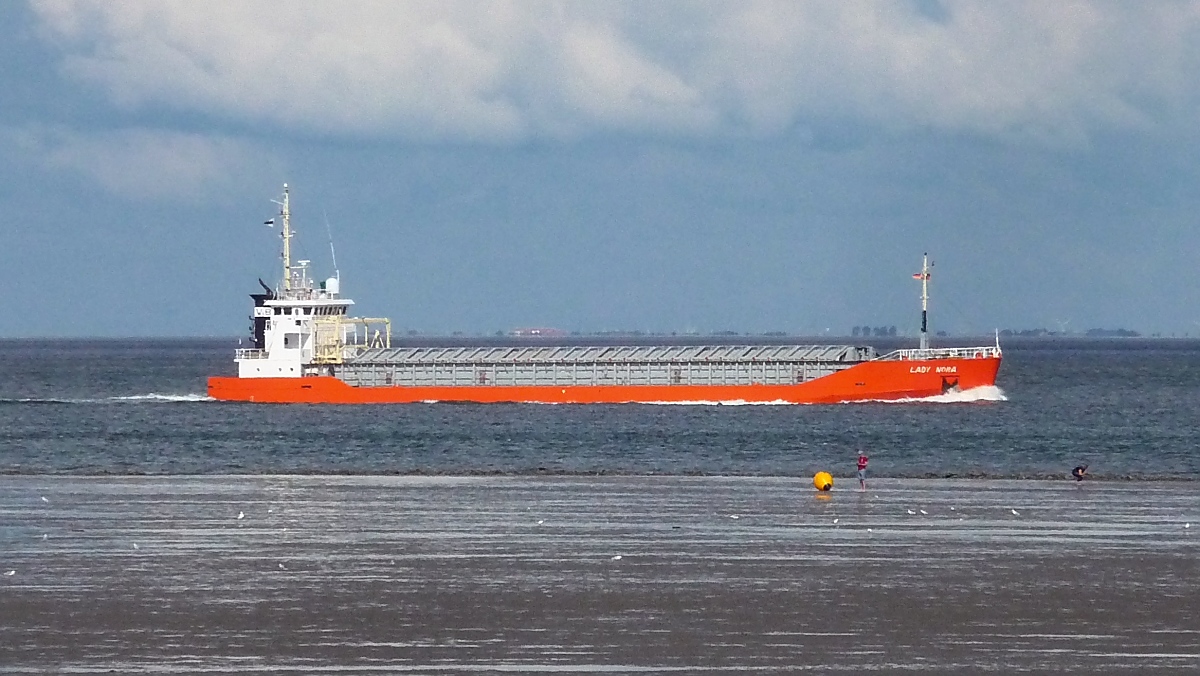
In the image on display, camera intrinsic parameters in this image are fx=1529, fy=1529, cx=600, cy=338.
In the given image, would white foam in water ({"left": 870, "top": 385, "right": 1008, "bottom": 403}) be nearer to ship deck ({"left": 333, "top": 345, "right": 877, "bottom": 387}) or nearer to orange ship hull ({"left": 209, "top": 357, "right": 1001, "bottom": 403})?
orange ship hull ({"left": 209, "top": 357, "right": 1001, "bottom": 403})

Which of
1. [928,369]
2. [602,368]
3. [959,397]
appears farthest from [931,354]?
[602,368]

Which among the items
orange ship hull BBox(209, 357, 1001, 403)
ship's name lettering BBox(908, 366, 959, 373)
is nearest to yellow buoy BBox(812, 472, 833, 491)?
orange ship hull BBox(209, 357, 1001, 403)

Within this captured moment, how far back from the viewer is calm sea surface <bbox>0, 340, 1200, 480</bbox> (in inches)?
1852

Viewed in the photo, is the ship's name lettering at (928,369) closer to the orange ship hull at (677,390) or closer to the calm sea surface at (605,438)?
the orange ship hull at (677,390)

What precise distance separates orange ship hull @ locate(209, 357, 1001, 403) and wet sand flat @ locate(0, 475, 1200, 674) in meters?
34.8

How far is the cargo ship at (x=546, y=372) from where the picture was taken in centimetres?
7481

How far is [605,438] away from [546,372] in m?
21.2

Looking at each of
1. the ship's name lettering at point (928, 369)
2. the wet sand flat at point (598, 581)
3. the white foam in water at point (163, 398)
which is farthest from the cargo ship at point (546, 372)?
the wet sand flat at point (598, 581)

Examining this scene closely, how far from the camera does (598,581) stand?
81.8 ft

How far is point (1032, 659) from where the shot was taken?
18922mm

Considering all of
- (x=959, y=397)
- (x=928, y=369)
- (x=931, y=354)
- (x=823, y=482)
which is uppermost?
(x=931, y=354)

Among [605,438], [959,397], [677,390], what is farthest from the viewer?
[959,397]

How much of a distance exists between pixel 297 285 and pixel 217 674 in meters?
63.2

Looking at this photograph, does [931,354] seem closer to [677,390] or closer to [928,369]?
[928,369]
